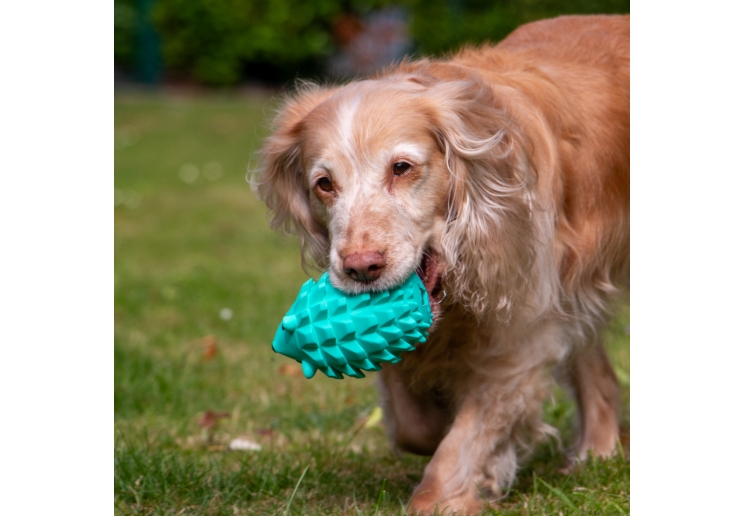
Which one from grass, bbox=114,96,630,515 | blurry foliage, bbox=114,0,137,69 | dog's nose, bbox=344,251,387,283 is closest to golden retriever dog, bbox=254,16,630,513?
dog's nose, bbox=344,251,387,283

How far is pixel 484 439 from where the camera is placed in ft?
10.8

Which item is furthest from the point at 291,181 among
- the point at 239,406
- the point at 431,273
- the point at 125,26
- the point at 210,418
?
the point at 125,26

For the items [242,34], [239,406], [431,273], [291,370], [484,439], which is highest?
[431,273]

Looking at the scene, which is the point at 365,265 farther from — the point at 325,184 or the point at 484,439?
the point at 484,439

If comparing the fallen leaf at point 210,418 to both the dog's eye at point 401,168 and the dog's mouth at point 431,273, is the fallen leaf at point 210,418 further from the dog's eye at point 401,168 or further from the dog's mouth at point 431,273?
the dog's eye at point 401,168

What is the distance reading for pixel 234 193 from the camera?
37.3 feet

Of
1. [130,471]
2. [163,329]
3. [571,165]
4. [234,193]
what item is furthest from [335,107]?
[234,193]

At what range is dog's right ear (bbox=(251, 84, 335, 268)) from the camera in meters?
3.39

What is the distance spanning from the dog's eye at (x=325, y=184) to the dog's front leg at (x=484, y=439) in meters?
0.82

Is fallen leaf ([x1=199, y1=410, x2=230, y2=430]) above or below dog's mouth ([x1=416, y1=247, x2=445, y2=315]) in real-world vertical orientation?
below

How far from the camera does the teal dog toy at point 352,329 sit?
110 inches

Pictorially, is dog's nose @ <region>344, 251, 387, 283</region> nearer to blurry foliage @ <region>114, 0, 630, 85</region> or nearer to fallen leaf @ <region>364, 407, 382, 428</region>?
fallen leaf @ <region>364, 407, 382, 428</region>

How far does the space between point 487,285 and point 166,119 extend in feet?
45.4

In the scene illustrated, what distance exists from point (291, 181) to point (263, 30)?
52.3ft
